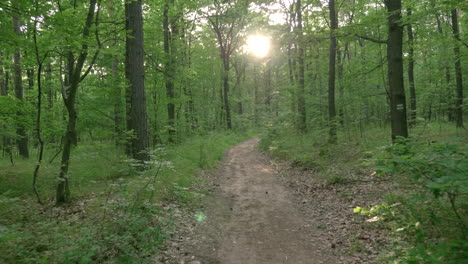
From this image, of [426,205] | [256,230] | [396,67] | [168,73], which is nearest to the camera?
[426,205]

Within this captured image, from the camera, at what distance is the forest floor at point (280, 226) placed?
14.9ft

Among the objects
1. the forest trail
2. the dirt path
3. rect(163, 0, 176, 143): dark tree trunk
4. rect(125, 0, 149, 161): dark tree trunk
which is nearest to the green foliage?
the forest trail

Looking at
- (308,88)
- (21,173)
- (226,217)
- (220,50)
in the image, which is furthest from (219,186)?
(220,50)

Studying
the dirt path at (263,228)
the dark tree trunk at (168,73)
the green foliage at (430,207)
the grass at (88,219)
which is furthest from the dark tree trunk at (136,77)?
the green foliage at (430,207)

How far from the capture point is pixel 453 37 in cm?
1149

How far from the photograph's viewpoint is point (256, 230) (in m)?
5.59

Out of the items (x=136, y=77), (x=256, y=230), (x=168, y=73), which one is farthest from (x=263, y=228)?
(x=168, y=73)

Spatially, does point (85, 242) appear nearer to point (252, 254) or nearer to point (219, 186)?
point (252, 254)

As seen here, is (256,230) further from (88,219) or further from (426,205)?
(88,219)

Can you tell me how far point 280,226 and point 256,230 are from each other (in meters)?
0.59

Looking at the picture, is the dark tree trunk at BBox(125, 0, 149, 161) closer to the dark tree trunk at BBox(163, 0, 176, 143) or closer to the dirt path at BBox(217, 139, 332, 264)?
the dark tree trunk at BBox(163, 0, 176, 143)

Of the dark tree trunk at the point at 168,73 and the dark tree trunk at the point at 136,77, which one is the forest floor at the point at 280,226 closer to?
the dark tree trunk at the point at 136,77

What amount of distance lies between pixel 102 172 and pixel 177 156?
3.68 meters

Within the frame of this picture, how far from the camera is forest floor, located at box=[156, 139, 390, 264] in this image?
4547 mm
